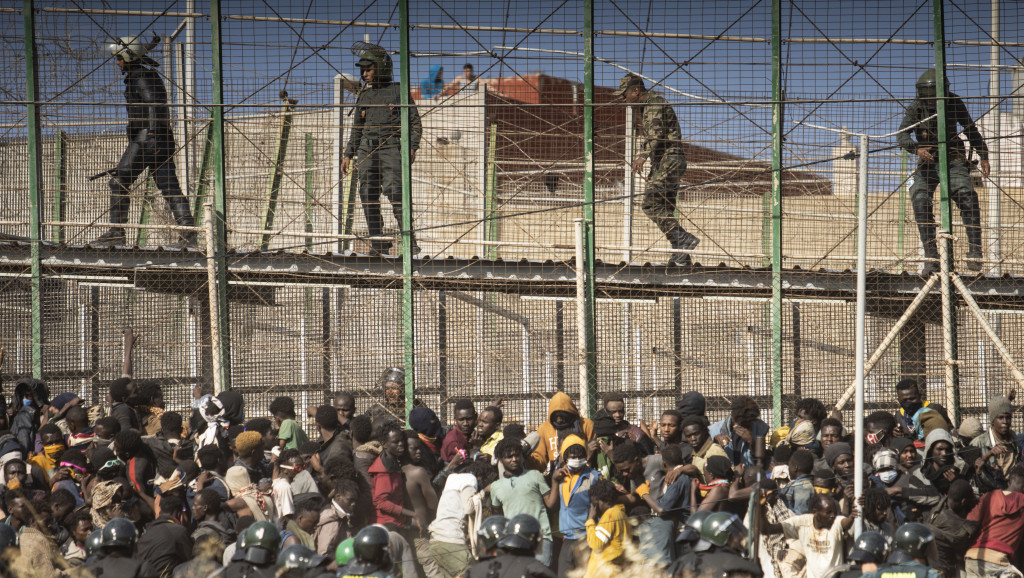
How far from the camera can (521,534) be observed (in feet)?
22.2

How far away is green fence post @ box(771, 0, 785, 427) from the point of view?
11859 millimetres

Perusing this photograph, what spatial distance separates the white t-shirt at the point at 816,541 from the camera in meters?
7.94

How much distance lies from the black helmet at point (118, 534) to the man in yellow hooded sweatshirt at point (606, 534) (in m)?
2.88

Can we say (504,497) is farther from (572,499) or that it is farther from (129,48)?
(129,48)

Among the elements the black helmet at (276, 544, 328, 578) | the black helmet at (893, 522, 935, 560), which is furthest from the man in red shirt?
the black helmet at (276, 544, 328, 578)

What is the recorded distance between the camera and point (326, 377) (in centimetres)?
1277

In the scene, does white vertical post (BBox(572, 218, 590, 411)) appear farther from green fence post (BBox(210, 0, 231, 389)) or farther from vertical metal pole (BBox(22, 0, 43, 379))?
vertical metal pole (BBox(22, 0, 43, 379))

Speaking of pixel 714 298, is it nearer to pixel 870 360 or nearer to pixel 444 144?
pixel 870 360

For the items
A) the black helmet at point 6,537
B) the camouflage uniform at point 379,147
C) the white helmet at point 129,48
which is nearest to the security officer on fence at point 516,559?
the black helmet at point 6,537

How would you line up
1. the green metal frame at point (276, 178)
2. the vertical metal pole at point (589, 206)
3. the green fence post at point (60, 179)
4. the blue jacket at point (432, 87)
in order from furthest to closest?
the blue jacket at point (432, 87) < the green fence post at point (60, 179) < the green metal frame at point (276, 178) < the vertical metal pole at point (589, 206)

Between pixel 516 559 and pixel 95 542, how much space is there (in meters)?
2.54

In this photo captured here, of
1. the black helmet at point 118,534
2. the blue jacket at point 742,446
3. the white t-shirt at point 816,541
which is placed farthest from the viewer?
the blue jacket at point 742,446

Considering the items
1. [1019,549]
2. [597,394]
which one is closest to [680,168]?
[597,394]

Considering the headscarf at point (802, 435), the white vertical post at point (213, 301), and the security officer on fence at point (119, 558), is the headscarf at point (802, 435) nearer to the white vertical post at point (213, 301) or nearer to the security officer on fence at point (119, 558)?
the security officer on fence at point (119, 558)
